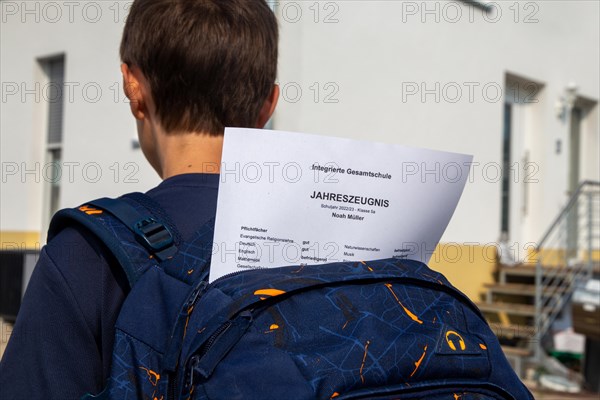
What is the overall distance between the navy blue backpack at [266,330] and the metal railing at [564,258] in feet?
23.1

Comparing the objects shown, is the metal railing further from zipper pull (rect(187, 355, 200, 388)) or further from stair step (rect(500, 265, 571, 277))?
zipper pull (rect(187, 355, 200, 388))

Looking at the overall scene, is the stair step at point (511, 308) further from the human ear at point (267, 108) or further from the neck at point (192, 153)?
the neck at point (192, 153)

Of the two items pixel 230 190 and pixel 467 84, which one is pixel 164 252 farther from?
pixel 467 84

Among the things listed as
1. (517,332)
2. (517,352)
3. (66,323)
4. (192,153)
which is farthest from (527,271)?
(66,323)

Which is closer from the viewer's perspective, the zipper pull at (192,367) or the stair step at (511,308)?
the zipper pull at (192,367)

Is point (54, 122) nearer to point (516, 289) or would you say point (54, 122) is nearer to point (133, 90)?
point (516, 289)

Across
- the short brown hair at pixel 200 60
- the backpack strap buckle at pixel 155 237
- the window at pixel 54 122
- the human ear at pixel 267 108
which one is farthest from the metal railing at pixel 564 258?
the backpack strap buckle at pixel 155 237

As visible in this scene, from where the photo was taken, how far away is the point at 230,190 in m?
1.03

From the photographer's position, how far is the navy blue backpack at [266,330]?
1.00m

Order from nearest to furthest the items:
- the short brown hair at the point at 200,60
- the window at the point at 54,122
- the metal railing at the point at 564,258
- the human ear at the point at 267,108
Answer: the short brown hair at the point at 200,60 < the human ear at the point at 267,108 < the metal railing at the point at 564,258 < the window at the point at 54,122

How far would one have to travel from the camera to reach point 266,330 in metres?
1.02

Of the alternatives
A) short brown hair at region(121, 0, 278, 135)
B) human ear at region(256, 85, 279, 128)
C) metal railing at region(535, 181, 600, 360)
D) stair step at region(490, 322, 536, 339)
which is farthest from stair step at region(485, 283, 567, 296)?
short brown hair at region(121, 0, 278, 135)

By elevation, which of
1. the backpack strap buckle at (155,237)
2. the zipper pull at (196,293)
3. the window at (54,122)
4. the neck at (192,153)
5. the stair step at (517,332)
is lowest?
the stair step at (517,332)

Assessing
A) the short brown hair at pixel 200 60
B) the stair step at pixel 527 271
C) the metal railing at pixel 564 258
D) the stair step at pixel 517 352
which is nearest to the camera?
the short brown hair at pixel 200 60
